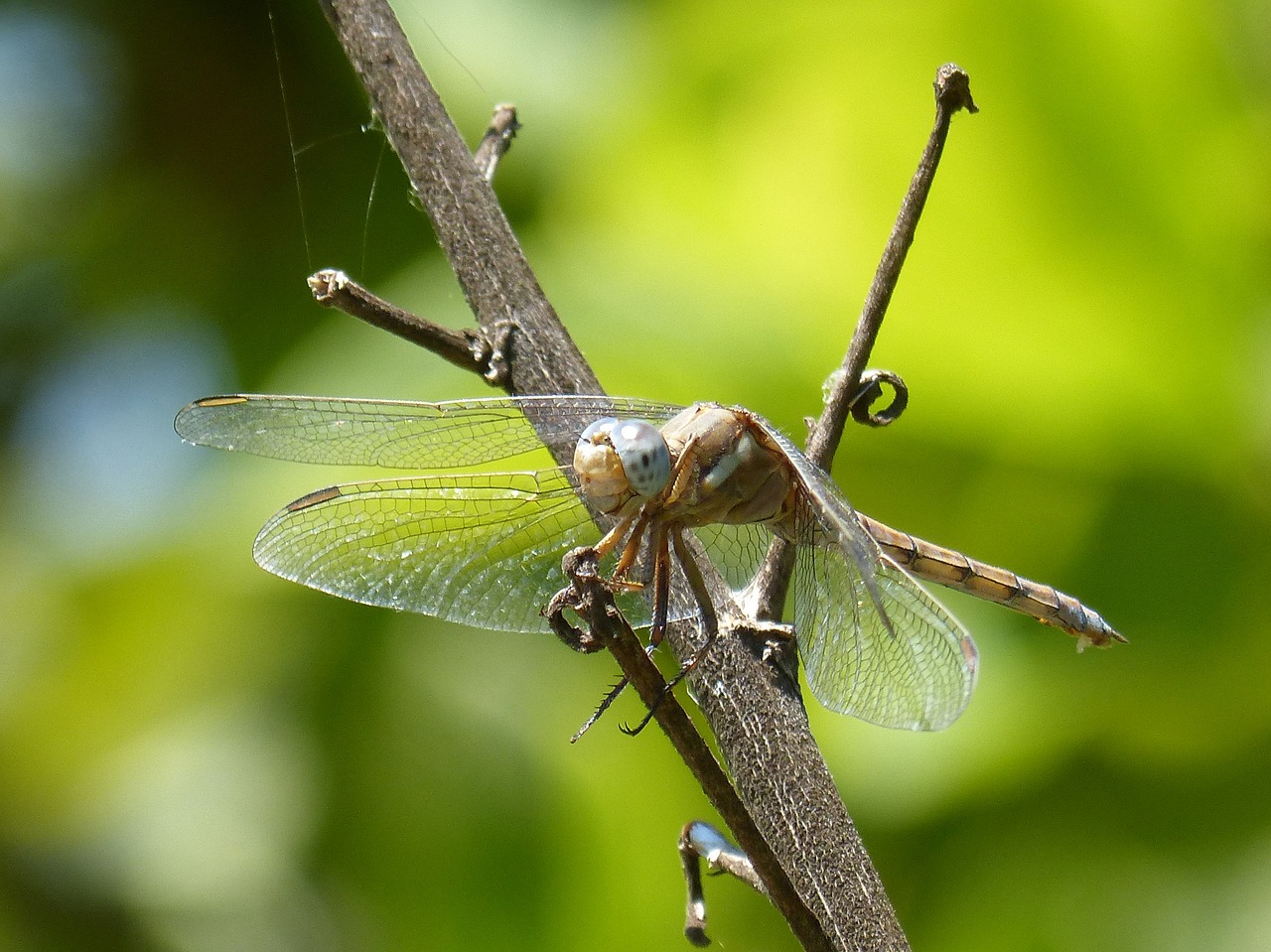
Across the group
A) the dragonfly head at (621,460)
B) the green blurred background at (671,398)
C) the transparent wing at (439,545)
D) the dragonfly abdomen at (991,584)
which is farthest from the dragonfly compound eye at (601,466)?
the green blurred background at (671,398)

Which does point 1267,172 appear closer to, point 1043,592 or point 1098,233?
point 1098,233

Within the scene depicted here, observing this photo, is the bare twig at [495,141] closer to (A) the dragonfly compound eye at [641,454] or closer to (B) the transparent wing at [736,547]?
(A) the dragonfly compound eye at [641,454]

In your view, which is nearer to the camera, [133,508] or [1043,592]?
[1043,592]

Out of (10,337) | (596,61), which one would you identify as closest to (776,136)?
(596,61)

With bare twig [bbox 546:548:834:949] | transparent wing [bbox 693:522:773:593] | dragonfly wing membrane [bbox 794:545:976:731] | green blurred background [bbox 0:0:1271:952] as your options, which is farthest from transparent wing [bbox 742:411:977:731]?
green blurred background [bbox 0:0:1271:952]

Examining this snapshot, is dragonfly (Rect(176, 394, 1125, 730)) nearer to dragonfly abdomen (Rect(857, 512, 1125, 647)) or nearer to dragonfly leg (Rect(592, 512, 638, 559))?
dragonfly leg (Rect(592, 512, 638, 559))

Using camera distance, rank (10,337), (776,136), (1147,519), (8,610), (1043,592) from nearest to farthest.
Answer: (1043,592), (1147,519), (776,136), (8,610), (10,337)
